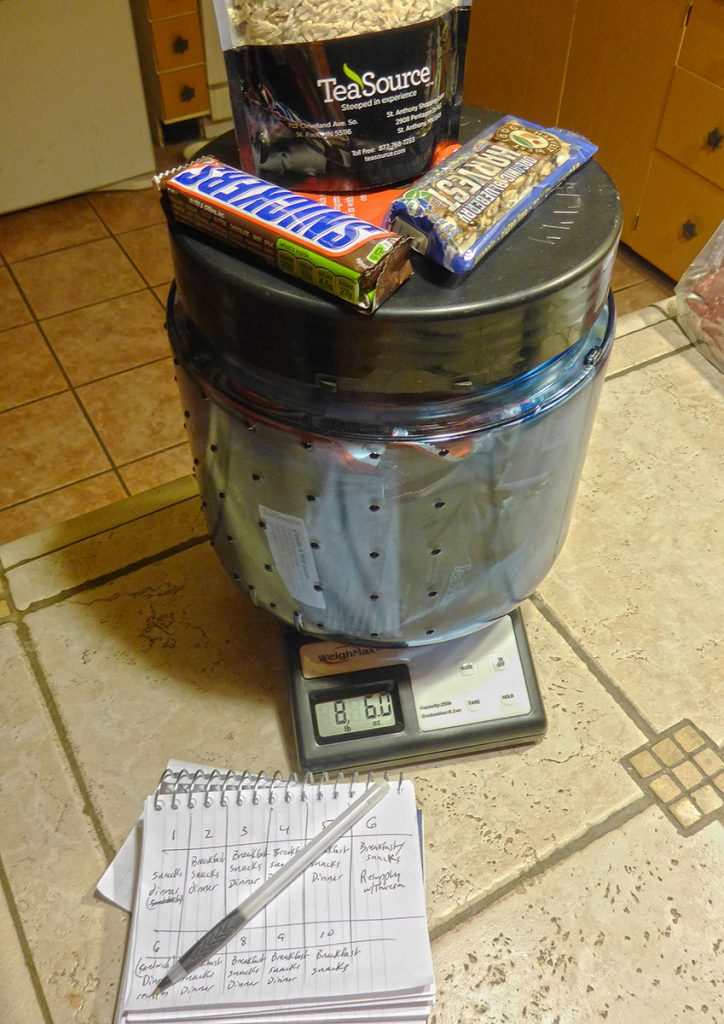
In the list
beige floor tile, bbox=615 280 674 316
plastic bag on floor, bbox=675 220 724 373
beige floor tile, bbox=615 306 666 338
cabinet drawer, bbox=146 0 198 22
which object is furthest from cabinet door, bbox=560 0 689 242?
cabinet drawer, bbox=146 0 198 22

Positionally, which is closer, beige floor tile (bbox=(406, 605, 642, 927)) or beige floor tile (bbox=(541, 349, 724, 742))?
beige floor tile (bbox=(406, 605, 642, 927))

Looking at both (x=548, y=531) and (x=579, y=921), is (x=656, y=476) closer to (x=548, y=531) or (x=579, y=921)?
A: (x=548, y=531)

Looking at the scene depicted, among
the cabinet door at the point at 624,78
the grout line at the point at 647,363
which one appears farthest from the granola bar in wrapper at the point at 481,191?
the cabinet door at the point at 624,78

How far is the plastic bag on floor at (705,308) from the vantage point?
0.91 m

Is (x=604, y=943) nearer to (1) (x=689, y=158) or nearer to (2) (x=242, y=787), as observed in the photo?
(2) (x=242, y=787)

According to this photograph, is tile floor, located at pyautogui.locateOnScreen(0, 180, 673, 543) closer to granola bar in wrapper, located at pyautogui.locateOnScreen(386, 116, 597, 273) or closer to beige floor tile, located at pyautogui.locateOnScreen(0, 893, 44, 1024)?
beige floor tile, located at pyautogui.locateOnScreen(0, 893, 44, 1024)

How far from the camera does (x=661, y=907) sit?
0.56 meters

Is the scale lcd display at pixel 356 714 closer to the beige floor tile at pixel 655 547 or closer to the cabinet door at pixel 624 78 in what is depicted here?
the beige floor tile at pixel 655 547

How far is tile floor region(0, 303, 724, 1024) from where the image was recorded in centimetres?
54

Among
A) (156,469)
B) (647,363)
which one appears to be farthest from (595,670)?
(156,469)

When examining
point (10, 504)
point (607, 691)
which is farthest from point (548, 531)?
point (10, 504)

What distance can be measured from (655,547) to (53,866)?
53 cm

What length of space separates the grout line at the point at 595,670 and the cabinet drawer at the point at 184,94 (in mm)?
1644

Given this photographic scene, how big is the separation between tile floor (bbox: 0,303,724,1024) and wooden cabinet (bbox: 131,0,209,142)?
1.43 metres
